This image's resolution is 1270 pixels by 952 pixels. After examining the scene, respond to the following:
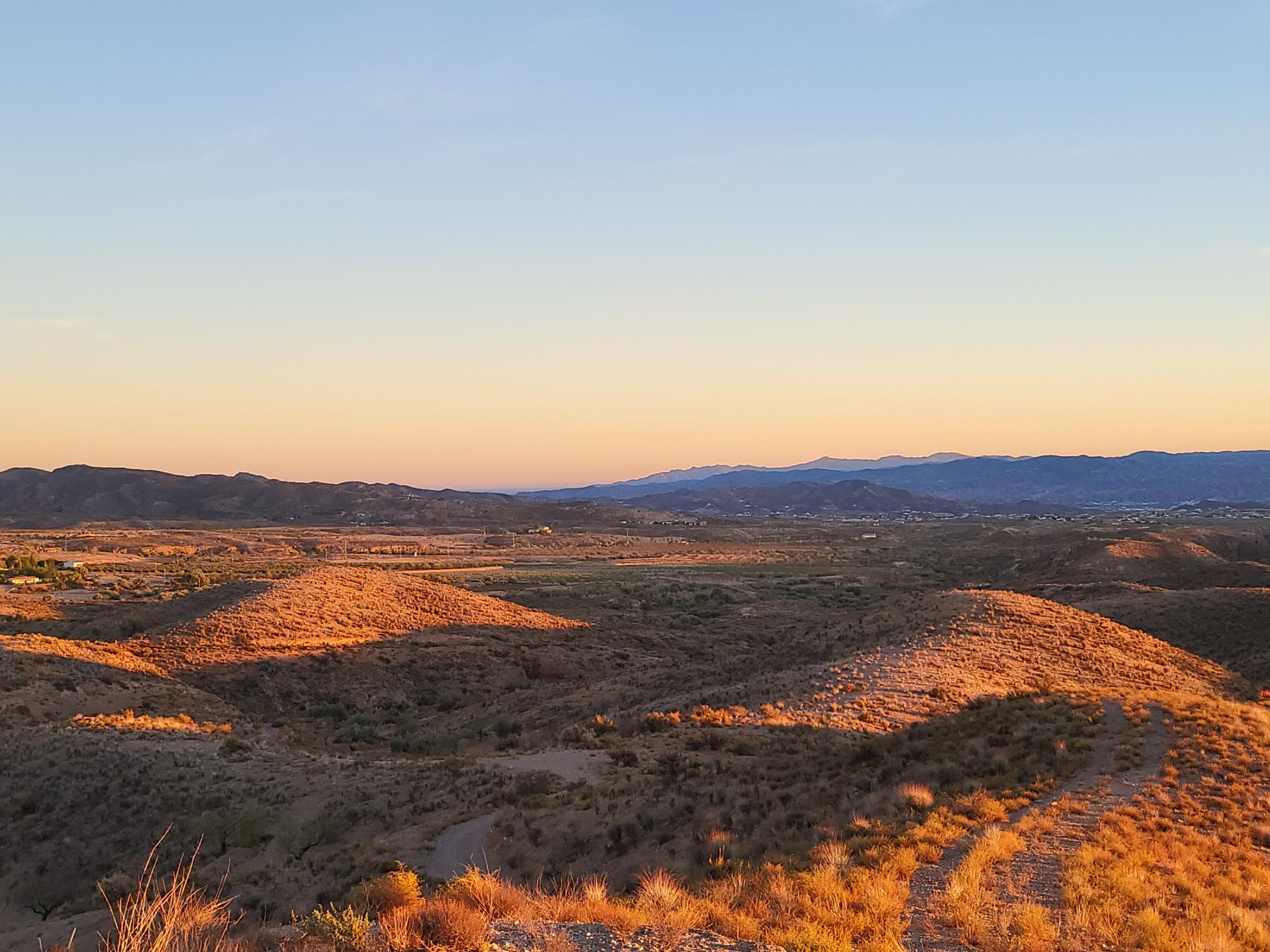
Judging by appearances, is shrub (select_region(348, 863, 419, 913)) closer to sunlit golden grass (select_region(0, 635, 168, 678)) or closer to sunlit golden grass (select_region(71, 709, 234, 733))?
sunlit golden grass (select_region(71, 709, 234, 733))

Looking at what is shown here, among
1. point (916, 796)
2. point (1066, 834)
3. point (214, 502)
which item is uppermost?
point (214, 502)

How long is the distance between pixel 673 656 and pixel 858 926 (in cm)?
3498

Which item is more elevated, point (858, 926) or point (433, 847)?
point (858, 926)

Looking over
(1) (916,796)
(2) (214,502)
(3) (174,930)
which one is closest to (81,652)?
(3) (174,930)

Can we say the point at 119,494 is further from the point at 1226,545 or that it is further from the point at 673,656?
the point at 1226,545

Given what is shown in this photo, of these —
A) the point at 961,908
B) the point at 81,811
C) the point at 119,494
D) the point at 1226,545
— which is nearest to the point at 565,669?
the point at 81,811

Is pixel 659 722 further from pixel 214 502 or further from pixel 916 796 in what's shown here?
pixel 214 502

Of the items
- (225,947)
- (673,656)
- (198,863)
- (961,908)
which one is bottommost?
(673,656)

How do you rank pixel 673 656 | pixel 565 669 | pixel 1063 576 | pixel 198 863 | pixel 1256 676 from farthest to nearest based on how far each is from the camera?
pixel 1063 576 → pixel 673 656 → pixel 565 669 → pixel 1256 676 → pixel 198 863

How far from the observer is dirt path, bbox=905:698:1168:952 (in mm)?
7535

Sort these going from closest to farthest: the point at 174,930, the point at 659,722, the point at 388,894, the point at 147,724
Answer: the point at 174,930 < the point at 388,894 < the point at 659,722 < the point at 147,724

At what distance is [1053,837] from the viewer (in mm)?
10453

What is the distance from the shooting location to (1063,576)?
61000 mm

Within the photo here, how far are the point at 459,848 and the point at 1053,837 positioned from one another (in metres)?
8.43
